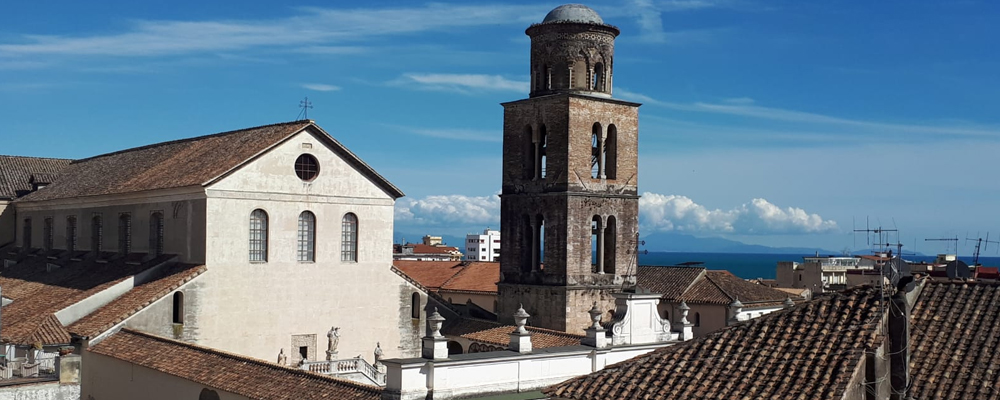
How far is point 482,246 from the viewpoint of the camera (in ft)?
577

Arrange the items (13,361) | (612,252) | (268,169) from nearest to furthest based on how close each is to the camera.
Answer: (13,361) → (268,169) → (612,252)

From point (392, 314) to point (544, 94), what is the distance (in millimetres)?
10519

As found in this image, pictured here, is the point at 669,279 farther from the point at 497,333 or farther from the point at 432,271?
the point at 497,333

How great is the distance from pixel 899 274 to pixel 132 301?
77.7ft

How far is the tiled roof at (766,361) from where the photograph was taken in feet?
45.8

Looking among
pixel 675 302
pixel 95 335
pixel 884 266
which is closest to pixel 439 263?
pixel 675 302

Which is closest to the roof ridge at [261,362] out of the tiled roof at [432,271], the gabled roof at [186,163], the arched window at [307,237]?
the gabled roof at [186,163]

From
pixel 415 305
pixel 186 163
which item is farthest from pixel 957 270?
pixel 186 163

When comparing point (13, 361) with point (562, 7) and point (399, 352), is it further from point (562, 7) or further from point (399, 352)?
point (562, 7)

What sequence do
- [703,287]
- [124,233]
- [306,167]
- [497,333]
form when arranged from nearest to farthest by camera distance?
[306,167] → [497,333] → [124,233] → [703,287]

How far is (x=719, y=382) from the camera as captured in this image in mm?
14695

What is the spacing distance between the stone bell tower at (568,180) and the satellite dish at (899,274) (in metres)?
22.2

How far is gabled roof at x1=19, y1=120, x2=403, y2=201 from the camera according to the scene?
110 feet

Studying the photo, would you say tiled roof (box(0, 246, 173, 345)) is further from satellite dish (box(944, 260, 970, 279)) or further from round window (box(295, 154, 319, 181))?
satellite dish (box(944, 260, 970, 279))
